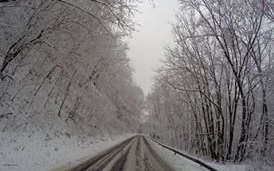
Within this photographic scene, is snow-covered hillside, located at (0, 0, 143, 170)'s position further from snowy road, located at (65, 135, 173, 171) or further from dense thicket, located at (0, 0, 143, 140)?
Result: snowy road, located at (65, 135, 173, 171)

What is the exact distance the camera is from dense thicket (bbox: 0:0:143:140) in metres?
11.1

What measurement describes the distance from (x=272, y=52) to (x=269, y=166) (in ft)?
29.4

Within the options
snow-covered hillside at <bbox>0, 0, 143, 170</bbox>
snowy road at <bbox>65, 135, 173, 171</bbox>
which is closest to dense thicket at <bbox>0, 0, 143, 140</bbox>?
snow-covered hillside at <bbox>0, 0, 143, 170</bbox>

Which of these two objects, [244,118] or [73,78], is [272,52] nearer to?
[244,118]

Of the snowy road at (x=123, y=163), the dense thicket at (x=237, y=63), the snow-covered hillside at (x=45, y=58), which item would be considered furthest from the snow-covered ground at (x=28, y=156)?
the dense thicket at (x=237, y=63)

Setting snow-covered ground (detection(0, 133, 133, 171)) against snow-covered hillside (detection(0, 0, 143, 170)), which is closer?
snow-covered ground (detection(0, 133, 133, 171))

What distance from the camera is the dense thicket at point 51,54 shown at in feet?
36.3

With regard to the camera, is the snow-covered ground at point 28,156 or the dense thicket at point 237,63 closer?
the snow-covered ground at point 28,156

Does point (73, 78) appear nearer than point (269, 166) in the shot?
No

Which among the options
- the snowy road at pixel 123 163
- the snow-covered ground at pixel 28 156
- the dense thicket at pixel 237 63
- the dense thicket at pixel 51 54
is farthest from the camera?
the dense thicket at pixel 237 63

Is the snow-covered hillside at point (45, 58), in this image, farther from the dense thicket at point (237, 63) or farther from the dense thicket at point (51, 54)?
the dense thicket at point (237, 63)

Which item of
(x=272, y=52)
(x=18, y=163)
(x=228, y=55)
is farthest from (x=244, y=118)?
(x=18, y=163)

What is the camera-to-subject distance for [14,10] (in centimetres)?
1372

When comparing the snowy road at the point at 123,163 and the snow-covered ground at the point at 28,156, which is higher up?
the snow-covered ground at the point at 28,156
